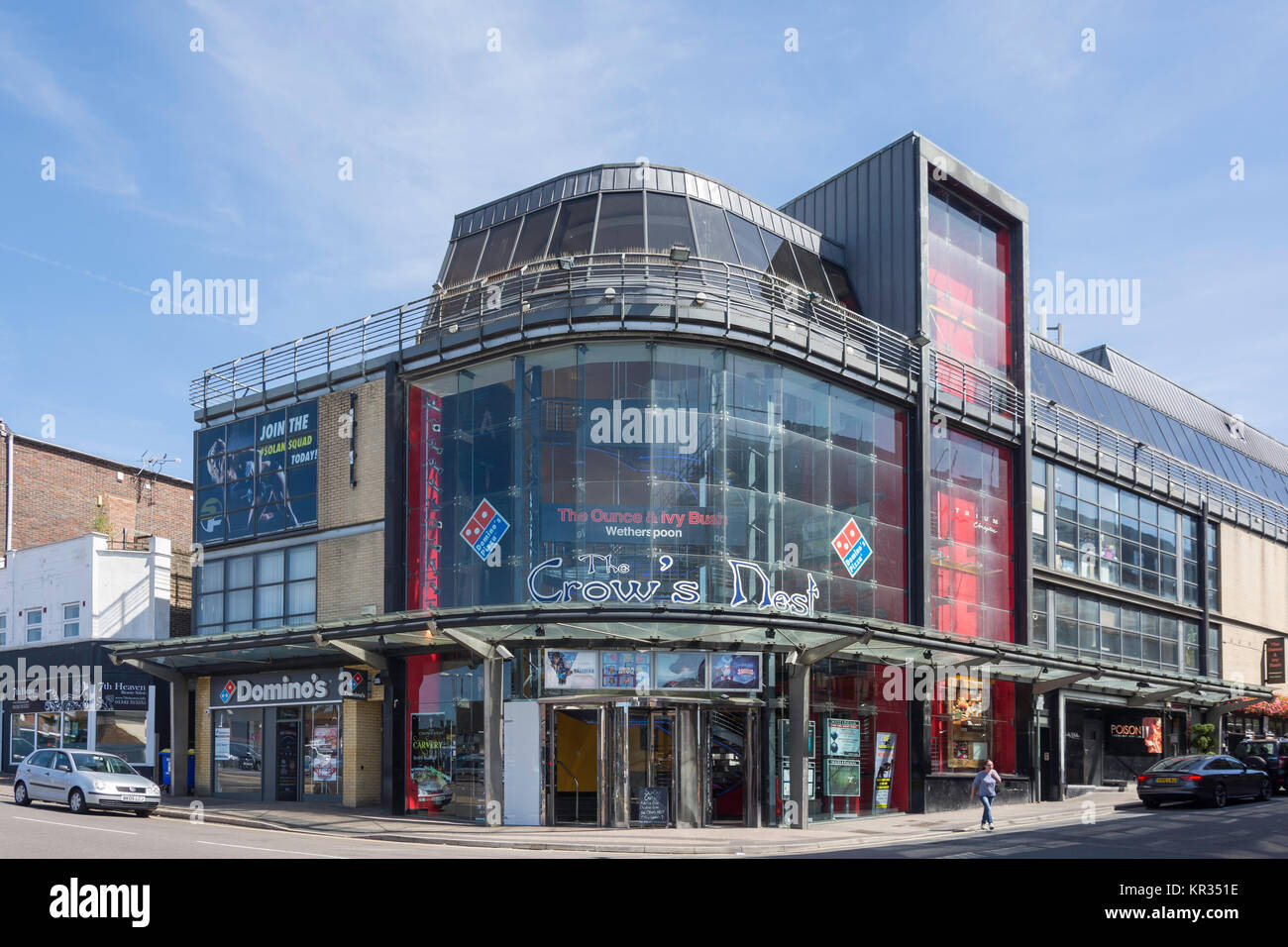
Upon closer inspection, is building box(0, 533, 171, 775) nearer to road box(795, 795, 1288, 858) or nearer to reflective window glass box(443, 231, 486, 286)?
reflective window glass box(443, 231, 486, 286)

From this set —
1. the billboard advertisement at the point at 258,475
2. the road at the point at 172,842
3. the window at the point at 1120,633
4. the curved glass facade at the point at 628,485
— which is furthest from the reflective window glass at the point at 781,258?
the road at the point at 172,842

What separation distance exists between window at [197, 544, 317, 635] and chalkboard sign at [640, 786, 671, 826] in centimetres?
1061

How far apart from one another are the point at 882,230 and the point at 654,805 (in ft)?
56.8

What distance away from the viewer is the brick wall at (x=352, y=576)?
2823cm

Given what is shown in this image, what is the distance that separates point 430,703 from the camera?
26609 millimetres

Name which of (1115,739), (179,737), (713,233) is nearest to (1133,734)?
(1115,739)

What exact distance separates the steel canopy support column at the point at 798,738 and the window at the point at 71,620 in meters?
22.4

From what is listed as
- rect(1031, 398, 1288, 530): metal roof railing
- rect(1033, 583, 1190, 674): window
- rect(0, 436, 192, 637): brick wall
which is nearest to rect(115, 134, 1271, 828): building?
rect(1033, 583, 1190, 674): window

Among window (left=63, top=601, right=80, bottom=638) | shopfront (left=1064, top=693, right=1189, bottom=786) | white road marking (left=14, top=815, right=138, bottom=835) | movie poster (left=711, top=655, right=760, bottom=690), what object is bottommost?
shopfront (left=1064, top=693, right=1189, bottom=786)

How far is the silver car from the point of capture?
82.7 feet

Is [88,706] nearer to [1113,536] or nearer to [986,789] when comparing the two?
[986,789]

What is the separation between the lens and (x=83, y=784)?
82.7ft
